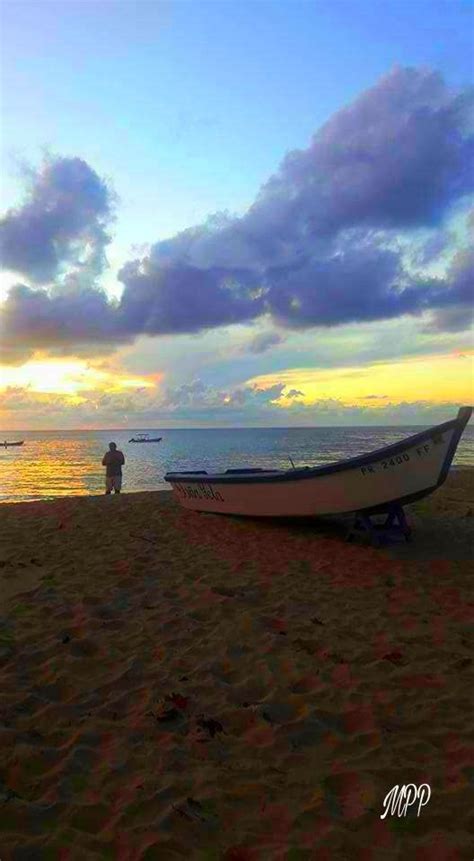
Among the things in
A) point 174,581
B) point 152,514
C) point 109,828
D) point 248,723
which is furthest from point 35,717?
point 152,514

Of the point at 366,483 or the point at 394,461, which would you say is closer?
the point at 394,461

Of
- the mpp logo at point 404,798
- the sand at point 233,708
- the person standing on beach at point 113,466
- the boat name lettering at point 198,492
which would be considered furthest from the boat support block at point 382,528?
the person standing on beach at point 113,466

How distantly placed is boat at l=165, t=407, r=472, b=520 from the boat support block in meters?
0.03

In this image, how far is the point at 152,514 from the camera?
11.8 m

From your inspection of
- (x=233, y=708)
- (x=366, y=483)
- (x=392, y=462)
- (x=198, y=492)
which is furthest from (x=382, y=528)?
(x=233, y=708)

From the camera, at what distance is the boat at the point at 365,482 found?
313 inches

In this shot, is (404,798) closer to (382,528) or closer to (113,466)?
(382,528)

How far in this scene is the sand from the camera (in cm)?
271

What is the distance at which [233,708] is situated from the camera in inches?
151

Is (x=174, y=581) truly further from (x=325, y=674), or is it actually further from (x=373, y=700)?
(x=373, y=700)

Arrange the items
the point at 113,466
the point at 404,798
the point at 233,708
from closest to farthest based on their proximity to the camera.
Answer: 1. the point at 404,798
2. the point at 233,708
3. the point at 113,466

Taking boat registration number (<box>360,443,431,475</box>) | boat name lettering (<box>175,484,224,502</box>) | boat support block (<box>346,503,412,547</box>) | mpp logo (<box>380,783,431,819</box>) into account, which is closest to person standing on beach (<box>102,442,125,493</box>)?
boat name lettering (<box>175,484,224,502</box>)

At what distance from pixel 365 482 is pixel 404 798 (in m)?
5.67

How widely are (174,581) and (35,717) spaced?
314cm
